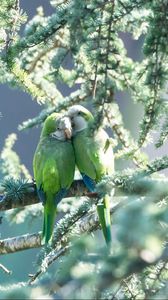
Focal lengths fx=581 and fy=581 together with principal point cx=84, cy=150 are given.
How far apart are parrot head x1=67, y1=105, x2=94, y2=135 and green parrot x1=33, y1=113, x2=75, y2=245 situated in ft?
0.09

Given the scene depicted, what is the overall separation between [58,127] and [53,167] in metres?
0.25

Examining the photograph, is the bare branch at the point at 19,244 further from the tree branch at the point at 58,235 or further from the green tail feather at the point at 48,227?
the green tail feather at the point at 48,227

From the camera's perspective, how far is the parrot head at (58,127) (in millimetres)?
2071

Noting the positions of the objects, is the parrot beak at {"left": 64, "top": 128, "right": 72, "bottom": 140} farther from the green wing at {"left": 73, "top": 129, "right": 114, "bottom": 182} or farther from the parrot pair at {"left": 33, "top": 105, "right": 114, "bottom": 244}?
the green wing at {"left": 73, "top": 129, "right": 114, "bottom": 182}

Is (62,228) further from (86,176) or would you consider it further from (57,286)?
(57,286)

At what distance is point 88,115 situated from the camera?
2.16 meters

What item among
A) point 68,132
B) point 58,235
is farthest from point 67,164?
point 58,235

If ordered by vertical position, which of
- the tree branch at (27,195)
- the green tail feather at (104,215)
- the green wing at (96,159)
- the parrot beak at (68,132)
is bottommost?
the green tail feather at (104,215)

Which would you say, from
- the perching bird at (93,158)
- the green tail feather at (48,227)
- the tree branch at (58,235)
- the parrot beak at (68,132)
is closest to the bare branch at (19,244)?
the tree branch at (58,235)

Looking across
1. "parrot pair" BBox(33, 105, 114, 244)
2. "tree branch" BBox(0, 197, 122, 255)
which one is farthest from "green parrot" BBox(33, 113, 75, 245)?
"tree branch" BBox(0, 197, 122, 255)

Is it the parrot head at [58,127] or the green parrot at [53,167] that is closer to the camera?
the green parrot at [53,167]

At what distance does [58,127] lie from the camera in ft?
6.91

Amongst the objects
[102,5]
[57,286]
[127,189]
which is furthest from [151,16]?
[57,286]

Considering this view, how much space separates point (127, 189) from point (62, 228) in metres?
0.32
